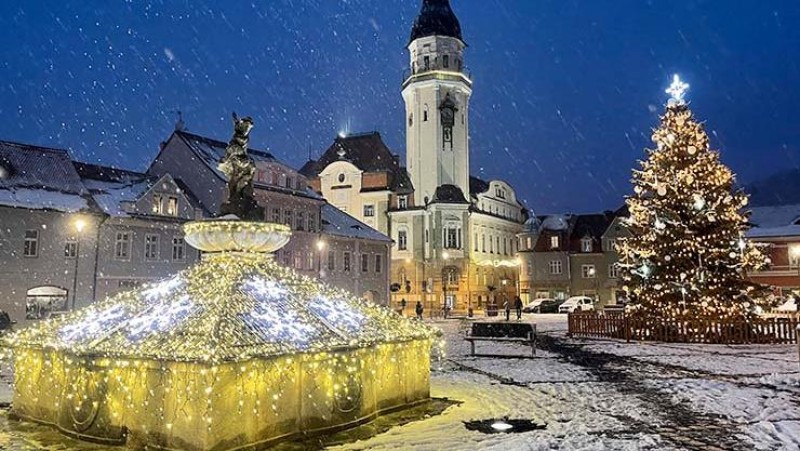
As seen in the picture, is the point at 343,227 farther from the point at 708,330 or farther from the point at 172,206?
the point at 708,330

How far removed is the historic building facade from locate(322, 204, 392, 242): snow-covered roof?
A: 929 cm

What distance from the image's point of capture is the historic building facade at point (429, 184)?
6028 centimetres

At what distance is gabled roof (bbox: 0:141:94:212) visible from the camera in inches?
1224

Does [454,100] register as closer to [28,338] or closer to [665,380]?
[665,380]

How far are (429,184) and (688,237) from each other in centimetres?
3835

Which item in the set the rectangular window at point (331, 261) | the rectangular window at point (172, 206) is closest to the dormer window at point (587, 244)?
the rectangular window at point (331, 261)

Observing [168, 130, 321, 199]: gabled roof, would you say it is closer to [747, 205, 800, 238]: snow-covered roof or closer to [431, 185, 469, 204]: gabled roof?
[431, 185, 469, 204]: gabled roof

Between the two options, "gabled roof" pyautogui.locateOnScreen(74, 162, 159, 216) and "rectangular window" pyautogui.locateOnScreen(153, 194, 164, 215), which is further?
"rectangular window" pyautogui.locateOnScreen(153, 194, 164, 215)

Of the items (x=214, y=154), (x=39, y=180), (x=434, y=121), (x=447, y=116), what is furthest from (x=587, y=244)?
(x=39, y=180)

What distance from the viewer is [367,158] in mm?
64500

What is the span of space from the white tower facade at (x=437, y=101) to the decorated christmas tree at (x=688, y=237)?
1436 inches

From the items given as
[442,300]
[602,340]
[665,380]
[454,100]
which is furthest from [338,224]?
[665,380]

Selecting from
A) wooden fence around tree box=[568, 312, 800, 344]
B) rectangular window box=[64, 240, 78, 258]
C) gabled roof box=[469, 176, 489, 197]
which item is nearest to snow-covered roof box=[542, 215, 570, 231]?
gabled roof box=[469, 176, 489, 197]

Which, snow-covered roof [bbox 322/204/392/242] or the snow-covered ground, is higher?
snow-covered roof [bbox 322/204/392/242]
